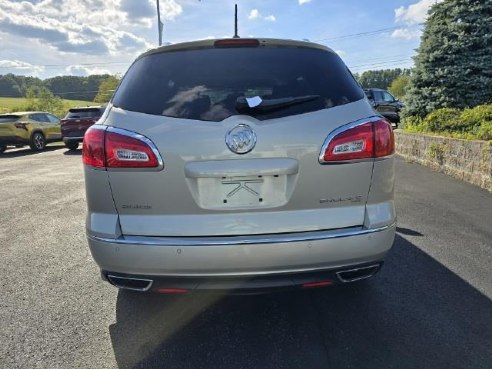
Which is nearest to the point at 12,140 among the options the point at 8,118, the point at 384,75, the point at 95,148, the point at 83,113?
the point at 8,118

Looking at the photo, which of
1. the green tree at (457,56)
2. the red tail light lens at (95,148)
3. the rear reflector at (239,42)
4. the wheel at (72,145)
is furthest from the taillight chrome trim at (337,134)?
the wheel at (72,145)

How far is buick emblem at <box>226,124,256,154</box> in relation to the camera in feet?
7.59

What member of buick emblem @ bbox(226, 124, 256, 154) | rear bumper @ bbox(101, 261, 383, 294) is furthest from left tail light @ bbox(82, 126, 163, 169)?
rear bumper @ bbox(101, 261, 383, 294)

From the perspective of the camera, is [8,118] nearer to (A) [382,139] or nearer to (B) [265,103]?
(B) [265,103]

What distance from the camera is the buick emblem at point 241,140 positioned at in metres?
2.31

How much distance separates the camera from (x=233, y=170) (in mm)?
2320

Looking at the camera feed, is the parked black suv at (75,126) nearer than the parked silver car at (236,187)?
No

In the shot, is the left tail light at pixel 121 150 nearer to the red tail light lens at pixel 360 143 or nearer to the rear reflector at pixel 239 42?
the rear reflector at pixel 239 42

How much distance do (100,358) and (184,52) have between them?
193cm

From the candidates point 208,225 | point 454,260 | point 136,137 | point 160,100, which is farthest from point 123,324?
point 454,260

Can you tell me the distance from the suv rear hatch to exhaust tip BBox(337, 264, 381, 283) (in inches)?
11.4

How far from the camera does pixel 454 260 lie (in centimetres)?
394

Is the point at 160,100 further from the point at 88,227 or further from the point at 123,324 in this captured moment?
the point at 123,324

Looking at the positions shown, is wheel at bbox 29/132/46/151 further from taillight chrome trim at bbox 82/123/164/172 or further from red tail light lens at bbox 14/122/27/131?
taillight chrome trim at bbox 82/123/164/172
